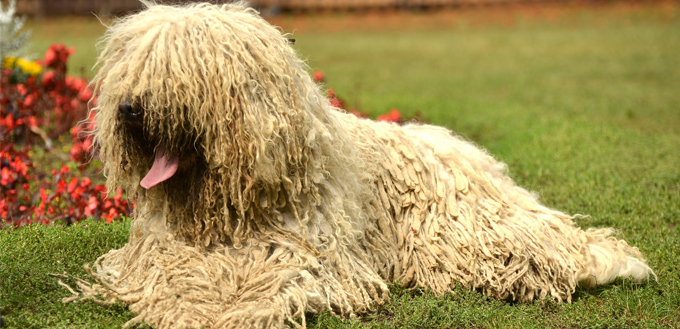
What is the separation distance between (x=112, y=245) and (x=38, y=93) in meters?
3.93

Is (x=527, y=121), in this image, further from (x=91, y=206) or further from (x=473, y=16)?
(x=473, y=16)

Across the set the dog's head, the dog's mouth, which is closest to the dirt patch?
Answer: the dog's head

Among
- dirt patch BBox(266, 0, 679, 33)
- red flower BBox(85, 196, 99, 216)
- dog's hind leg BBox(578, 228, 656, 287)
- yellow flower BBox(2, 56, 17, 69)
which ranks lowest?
dirt patch BBox(266, 0, 679, 33)

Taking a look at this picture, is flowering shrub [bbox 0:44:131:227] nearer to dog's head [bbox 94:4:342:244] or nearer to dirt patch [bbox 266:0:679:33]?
dog's head [bbox 94:4:342:244]

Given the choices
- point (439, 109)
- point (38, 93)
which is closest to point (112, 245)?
point (38, 93)

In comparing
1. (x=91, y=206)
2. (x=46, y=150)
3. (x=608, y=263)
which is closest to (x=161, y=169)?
(x=91, y=206)

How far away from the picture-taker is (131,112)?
11.0ft

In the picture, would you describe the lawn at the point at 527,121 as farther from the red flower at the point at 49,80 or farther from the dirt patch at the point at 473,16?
the red flower at the point at 49,80

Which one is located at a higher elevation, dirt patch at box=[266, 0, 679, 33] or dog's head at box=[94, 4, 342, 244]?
dog's head at box=[94, 4, 342, 244]

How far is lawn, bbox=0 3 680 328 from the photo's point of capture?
395 cm

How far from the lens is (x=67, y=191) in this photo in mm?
5645

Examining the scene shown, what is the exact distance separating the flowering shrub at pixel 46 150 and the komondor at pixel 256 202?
90 centimetres

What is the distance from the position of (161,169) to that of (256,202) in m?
0.46

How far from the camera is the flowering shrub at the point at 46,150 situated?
534 centimetres
